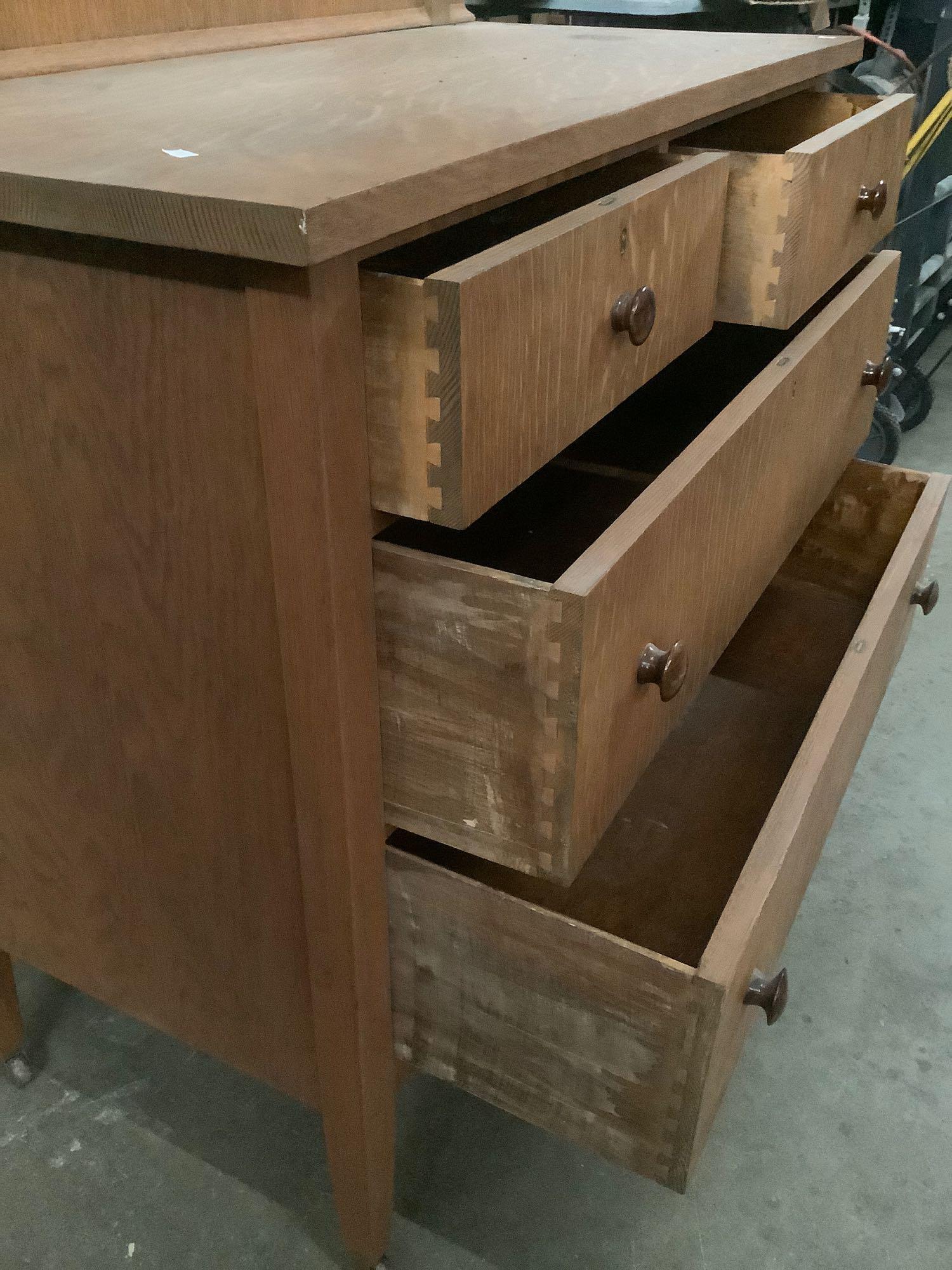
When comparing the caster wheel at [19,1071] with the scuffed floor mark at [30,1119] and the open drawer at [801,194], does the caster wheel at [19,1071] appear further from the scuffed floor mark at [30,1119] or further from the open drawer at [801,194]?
the open drawer at [801,194]

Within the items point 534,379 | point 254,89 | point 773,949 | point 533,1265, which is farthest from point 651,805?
point 254,89

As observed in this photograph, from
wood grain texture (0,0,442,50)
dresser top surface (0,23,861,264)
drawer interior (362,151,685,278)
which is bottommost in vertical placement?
drawer interior (362,151,685,278)

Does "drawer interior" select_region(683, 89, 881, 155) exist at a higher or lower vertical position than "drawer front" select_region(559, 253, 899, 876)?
higher

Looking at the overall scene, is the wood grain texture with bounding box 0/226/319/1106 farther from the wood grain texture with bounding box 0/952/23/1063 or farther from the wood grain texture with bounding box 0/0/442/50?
the wood grain texture with bounding box 0/0/442/50

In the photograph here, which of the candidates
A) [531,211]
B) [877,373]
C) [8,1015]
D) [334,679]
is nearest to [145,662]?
[334,679]

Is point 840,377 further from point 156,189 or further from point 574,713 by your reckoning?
point 156,189

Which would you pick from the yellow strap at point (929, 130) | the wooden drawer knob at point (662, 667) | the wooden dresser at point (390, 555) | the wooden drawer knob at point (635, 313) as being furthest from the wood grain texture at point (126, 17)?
the yellow strap at point (929, 130)

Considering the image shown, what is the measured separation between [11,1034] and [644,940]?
1.77 ft

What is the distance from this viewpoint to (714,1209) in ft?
2.68

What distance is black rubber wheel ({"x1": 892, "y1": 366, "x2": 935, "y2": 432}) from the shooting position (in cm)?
205

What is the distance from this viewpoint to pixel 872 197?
0.88m

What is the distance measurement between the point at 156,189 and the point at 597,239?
8.5 inches

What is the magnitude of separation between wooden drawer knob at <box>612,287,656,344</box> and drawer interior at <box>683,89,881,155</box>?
1.66 feet

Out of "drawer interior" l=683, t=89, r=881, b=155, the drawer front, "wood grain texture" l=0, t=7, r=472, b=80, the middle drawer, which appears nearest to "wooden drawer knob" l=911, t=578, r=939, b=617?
the drawer front
